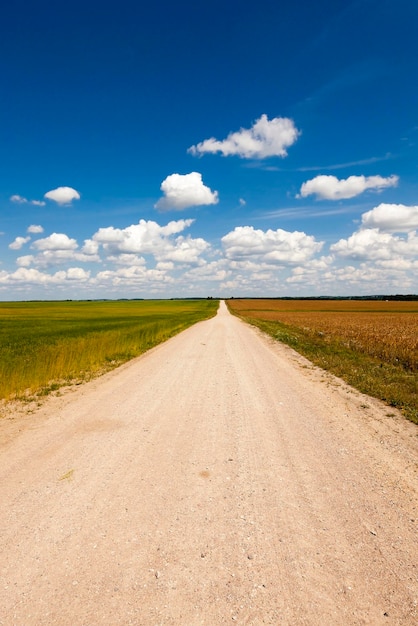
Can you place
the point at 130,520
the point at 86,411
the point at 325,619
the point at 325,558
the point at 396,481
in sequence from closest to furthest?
1. the point at 325,619
2. the point at 325,558
3. the point at 130,520
4. the point at 396,481
5. the point at 86,411

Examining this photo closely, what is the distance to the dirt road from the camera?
3.11 m

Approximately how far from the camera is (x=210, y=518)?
433 cm

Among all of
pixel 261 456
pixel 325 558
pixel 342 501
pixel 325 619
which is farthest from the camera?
pixel 261 456

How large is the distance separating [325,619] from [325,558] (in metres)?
0.73

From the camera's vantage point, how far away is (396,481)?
5270 mm

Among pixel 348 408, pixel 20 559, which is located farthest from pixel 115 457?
pixel 348 408

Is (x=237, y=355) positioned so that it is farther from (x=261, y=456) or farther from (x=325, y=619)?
(x=325, y=619)

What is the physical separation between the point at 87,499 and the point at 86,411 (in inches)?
173

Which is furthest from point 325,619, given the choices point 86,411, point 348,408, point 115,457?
point 86,411

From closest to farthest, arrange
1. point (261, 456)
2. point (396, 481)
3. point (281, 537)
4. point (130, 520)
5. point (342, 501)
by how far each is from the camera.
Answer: point (281, 537), point (130, 520), point (342, 501), point (396, 481), point (261, 456)

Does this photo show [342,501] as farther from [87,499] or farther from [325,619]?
[87,499]

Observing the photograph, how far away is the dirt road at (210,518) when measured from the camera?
3.11 metres

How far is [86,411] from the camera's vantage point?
8867 millimetres

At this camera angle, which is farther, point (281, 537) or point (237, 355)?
point (237, 355)
